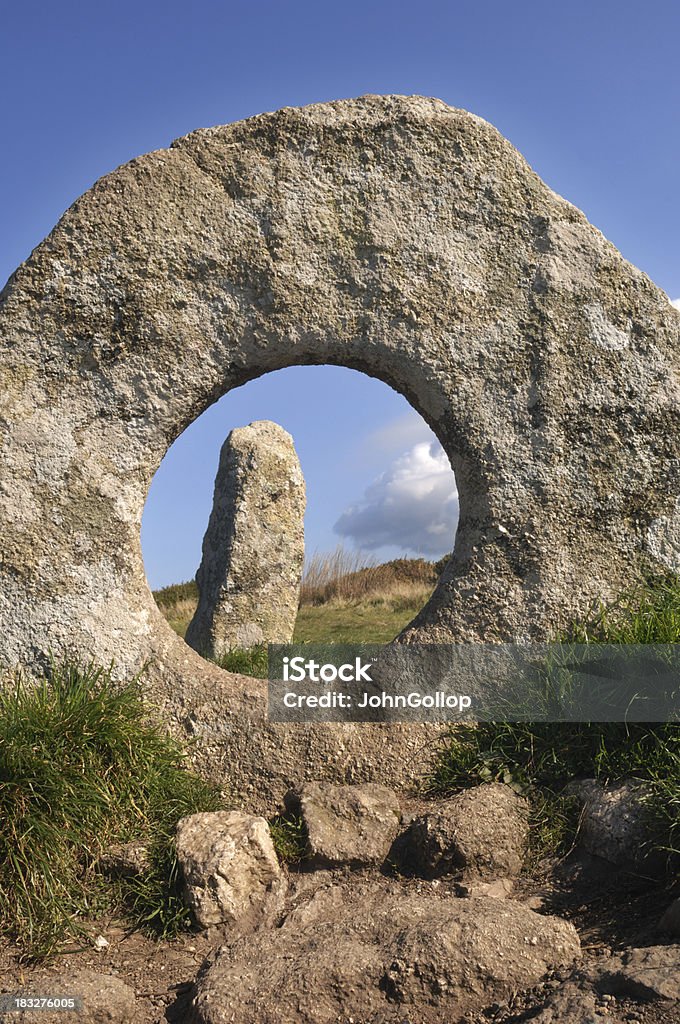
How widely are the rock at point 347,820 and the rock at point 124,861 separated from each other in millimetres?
786

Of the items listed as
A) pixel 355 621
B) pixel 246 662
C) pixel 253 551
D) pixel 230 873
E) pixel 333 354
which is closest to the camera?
pixel 230 873

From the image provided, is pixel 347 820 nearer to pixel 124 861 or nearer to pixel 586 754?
pixel 124 861

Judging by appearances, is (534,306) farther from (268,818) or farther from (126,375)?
(268,818)

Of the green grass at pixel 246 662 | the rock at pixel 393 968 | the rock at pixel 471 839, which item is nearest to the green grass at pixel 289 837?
the rock at pixel 471 839

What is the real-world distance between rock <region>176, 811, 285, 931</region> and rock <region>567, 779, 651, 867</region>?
1453mm

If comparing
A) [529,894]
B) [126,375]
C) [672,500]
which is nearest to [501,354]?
[672,500]

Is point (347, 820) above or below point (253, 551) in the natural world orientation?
below

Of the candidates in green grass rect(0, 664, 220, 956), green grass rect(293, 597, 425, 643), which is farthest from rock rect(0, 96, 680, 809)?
green grass rect(293, 597, 425, 643)

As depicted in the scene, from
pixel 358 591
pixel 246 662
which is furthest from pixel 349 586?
pixel 246 662

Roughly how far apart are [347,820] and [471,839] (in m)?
0.65

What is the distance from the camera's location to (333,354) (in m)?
4.93

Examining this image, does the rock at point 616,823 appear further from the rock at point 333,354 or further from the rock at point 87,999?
the rock at point 87,999

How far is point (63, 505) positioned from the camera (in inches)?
188

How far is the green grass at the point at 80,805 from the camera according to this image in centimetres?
378
